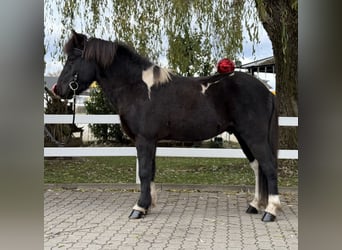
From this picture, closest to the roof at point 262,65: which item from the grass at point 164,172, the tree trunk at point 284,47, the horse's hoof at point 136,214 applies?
the tree trunk at point 284,47

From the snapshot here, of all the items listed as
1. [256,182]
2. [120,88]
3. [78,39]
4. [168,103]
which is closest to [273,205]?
[256,182]

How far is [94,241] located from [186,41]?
418 cm

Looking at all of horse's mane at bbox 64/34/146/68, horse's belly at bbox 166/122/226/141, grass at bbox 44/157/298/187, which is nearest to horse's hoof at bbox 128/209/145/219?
horse's belly at bbox 166/122/226/141

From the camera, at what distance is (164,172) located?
349 inches

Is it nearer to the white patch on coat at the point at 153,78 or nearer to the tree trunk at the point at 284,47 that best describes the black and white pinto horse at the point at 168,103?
the white patch on coat at the point at 153,78

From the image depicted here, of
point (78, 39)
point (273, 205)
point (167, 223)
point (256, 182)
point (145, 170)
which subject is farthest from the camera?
point (256, 182)

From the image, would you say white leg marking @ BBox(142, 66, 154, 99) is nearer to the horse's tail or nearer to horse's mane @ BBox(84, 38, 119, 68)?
horse's mane @ BBox(84, 38, 119, 68)

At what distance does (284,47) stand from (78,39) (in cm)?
293

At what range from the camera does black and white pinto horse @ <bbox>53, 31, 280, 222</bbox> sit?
4789mm

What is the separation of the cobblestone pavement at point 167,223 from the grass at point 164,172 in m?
1.30

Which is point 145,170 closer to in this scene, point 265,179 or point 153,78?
point 153,78

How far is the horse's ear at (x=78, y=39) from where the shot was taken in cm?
488

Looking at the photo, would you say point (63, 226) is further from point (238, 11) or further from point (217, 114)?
point (238, 11)
